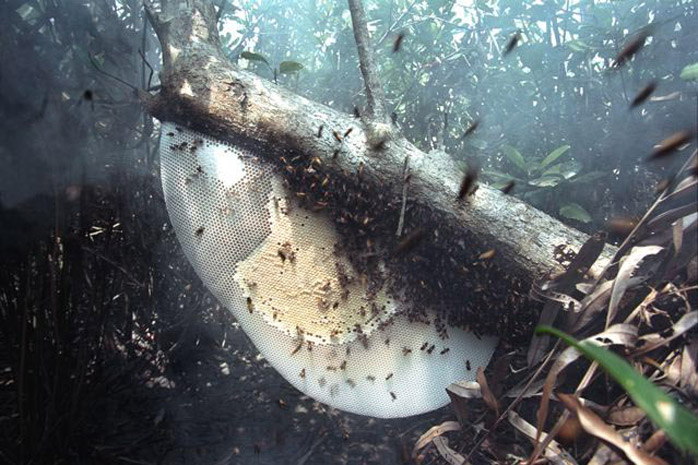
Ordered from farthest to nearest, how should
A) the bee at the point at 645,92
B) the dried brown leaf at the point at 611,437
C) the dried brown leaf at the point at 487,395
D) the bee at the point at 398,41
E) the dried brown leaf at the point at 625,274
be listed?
the bee at the point at 398,41 < the bee at the point at 645,92 < the dried brown leaf at the point at 487,395 < the dried brown leaf at the point at 625,274 < the dried brown leaf at the point at 611,437

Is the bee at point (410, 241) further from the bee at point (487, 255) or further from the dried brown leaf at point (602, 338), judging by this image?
the dried brown leaf at point (602, 338)

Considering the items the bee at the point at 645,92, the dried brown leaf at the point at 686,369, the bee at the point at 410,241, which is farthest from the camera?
the bee at the point at 645,92

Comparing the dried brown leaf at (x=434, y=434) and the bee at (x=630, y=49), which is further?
the bee at (x=630, y=49)

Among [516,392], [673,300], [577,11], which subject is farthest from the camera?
[577,11]

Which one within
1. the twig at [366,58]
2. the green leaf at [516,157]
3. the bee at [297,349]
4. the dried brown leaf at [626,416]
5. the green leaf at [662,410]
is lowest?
the bee at [297,349]

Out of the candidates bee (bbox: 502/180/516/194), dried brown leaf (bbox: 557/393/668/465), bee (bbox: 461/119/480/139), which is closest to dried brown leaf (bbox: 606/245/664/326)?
dried brown leaf (bbox: 557/393/668/465)

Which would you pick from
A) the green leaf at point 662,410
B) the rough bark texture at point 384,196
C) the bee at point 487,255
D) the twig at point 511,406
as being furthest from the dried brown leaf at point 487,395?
the green leaf at point 662,410

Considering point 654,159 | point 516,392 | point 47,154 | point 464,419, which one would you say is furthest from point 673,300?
point 47,154

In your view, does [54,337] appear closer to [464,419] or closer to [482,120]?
[464,419]
